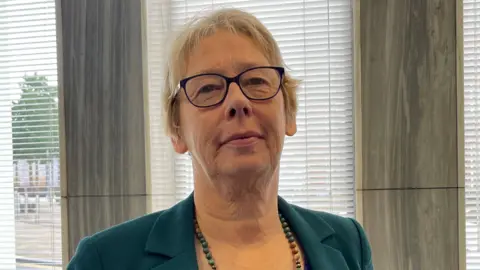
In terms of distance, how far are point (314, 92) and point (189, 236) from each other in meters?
1.05

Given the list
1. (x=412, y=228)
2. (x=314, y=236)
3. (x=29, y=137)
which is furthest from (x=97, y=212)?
(x=412, y=228)

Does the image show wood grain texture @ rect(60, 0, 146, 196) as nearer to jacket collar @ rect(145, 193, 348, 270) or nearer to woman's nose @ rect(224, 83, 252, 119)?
jacket collar @ rect(145, 193, 348, 270)

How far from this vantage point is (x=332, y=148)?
1.65 meters

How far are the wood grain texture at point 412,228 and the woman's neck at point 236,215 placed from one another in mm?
884

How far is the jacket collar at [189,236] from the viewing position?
2.46 ft

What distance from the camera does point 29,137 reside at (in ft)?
6.24

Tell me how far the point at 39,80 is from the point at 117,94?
0.48m

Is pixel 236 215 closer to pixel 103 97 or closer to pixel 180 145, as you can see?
pixel 180 145

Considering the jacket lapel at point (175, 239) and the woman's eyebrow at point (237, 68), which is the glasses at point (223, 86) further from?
the jacket lapel at point (175, 239)

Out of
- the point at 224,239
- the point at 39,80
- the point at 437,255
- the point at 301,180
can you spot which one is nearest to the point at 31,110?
the point at 39,80

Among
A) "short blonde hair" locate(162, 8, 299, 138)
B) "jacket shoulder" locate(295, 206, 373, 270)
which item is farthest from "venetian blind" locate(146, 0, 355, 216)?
"short blonde hair" locate(162, 8, 299, 138)

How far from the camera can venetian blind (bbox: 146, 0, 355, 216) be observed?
5.39 ft

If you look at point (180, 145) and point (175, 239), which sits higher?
point (180, 145)

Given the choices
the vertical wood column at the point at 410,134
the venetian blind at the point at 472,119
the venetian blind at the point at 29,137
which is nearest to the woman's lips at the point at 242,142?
the vertical wood column at the point at 410,134
